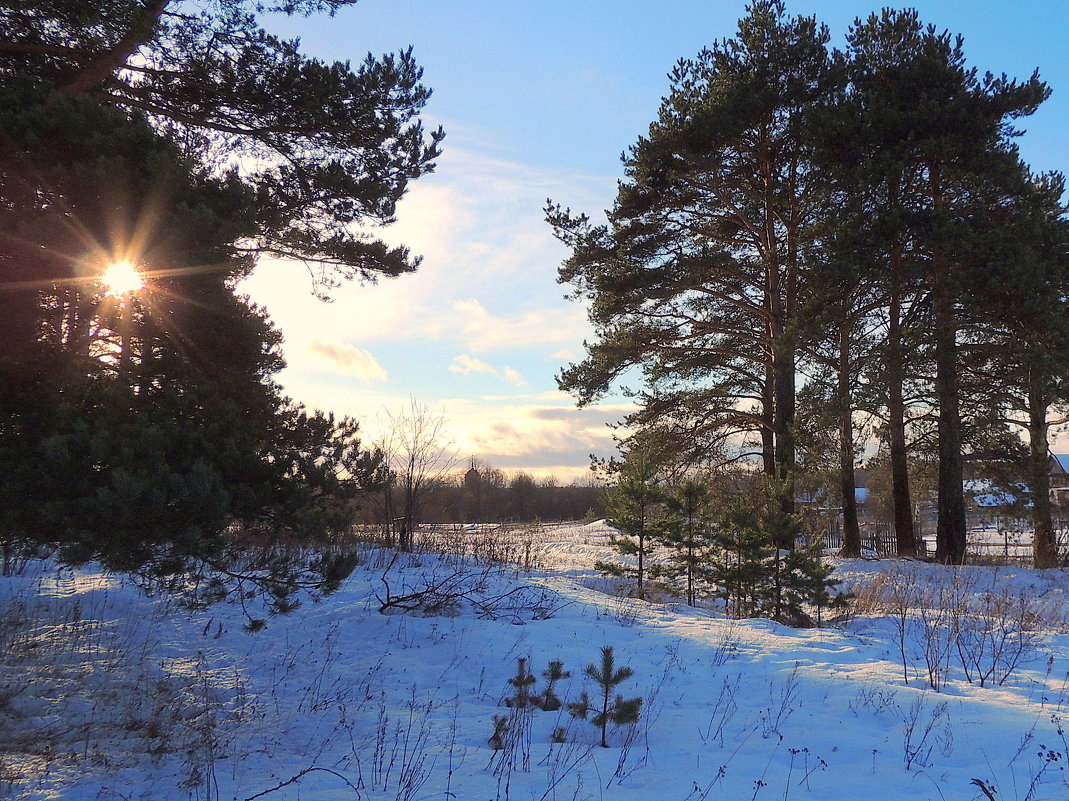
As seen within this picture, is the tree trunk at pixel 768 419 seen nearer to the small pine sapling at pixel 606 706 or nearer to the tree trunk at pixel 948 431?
the tree trunk at pixel 948 431

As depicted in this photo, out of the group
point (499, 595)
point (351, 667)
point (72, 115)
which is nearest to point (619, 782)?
point (351, 667)

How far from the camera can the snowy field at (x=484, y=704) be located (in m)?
3.71

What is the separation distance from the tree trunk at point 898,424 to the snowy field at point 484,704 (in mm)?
6778

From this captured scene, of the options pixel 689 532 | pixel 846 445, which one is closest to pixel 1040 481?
pixel 846 445

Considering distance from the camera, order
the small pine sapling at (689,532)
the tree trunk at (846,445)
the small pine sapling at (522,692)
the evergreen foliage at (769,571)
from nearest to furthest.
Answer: the small pine sapling at (522,692), the evergreen foliage at (769,571), the small pine sapling at (689,532), the tree trunk at (846,445)

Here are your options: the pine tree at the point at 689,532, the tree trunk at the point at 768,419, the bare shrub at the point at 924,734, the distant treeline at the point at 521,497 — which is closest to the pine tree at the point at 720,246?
the tree trunk at the point at 768,419

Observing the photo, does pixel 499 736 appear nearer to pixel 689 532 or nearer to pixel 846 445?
pixel 689 532

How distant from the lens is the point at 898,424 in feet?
50.9

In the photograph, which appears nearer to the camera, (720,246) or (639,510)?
(639,510)

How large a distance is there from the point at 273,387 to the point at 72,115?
2391mm

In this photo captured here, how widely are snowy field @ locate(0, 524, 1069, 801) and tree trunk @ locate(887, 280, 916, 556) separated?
6778mm

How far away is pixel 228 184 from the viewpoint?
5016 millimetres

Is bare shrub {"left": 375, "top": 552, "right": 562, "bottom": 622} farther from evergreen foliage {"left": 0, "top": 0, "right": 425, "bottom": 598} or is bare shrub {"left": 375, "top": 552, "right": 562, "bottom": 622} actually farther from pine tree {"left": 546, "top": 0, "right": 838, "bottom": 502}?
pine tree {"left": 546, "top": 0, "right": 838, "bottom": 502}

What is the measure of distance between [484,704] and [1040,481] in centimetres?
1444
